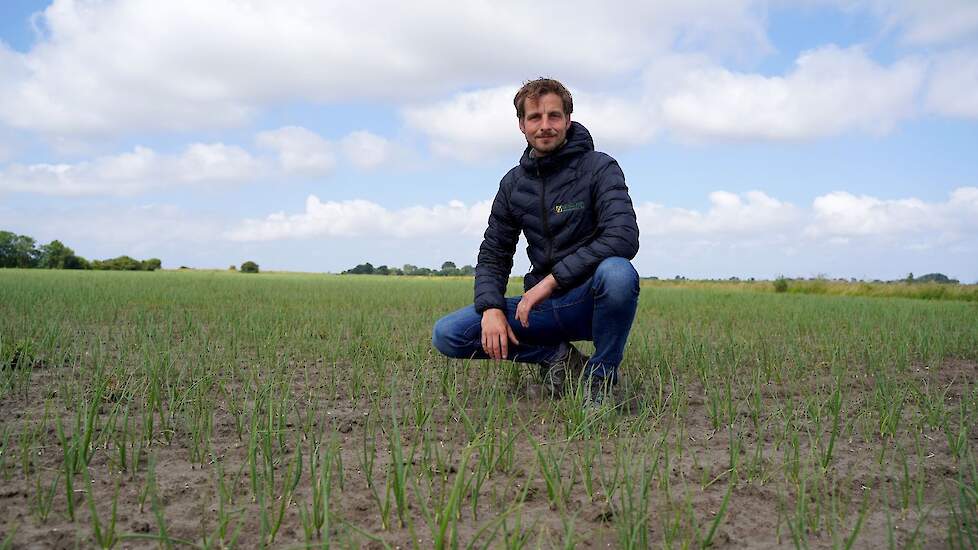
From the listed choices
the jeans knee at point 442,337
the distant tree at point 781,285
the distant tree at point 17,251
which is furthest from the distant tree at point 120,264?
the jeans knee at point 442,337

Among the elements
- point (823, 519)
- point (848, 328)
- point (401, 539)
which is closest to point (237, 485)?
point (401, 539)

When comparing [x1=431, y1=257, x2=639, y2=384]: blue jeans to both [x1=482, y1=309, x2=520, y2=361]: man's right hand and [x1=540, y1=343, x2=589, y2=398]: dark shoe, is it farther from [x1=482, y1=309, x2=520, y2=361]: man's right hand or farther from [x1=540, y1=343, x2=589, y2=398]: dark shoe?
[x1=482, y1=309, x2=520, y2=361]: man's right hand

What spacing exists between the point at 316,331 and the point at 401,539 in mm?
3703

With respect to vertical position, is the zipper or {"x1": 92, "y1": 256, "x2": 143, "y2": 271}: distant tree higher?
{"x1": 92, "y1": 256, "x2": 143, "y2": 271}: distant tree

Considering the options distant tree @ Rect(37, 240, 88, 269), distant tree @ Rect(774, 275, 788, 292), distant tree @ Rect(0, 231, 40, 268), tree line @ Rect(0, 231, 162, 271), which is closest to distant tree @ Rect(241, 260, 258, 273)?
tree line @ Rect(0, 231, 162, 271)

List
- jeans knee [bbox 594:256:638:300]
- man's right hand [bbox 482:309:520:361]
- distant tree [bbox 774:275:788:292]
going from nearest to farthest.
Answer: jeans knee [bbox 594:256:638:300] < man's right hand [bbox 482:309:520:361] < distant tree [bbox 774:275:788:292]

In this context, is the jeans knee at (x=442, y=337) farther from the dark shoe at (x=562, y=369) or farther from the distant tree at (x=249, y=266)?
the distant tree at (x=249, y=266)

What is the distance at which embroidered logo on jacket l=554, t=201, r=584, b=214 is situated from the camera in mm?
2896

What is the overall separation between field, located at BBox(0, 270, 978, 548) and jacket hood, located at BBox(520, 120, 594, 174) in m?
1.01

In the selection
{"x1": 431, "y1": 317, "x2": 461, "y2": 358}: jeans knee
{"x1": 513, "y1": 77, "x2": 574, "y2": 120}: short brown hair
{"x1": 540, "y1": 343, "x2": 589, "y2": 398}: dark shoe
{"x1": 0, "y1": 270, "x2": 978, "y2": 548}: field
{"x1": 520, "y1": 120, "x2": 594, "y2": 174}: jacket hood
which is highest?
{"x1": 513, "y1": 77, "x2": 574, "y2": 120}: short brown hair

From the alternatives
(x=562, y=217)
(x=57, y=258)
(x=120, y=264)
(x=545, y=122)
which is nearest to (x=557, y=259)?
(x=562, y=217)

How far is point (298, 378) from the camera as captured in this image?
348 centimetres

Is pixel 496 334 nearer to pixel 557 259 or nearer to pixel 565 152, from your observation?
pixel 557 259

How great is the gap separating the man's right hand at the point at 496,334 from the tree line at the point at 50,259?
39552 mm
